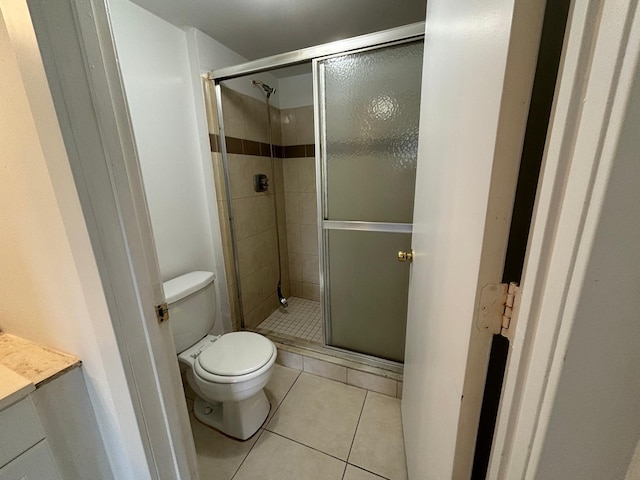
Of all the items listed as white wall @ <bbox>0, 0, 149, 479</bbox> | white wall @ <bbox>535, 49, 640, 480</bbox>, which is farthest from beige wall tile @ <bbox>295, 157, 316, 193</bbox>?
white wall @ <bbox>535, 49, 640, 480</bbox>

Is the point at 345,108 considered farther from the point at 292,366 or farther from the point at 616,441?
the point at 292,366

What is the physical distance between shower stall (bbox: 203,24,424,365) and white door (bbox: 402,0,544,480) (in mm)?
404

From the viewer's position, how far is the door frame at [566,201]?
0.74ft

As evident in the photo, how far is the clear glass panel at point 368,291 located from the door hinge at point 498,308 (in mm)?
999

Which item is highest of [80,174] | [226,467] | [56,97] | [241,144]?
[241,144]

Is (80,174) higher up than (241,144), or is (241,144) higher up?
(241,144)

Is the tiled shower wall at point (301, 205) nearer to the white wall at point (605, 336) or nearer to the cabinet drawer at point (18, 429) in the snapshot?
the cabinet drawer at point (18, 429)

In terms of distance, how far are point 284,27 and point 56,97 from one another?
58.3 inches

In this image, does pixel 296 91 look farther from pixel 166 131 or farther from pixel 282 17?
pixel 166 131

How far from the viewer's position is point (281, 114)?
225 cm

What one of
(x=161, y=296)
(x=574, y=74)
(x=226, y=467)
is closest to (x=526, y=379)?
(x=574, y=74)

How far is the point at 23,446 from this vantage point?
1.82 ft

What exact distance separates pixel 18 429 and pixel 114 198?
0.55m

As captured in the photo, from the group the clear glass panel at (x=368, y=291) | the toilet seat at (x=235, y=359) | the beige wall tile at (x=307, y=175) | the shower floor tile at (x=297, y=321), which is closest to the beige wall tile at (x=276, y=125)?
the beige wall tile at (x=307, y=175)
